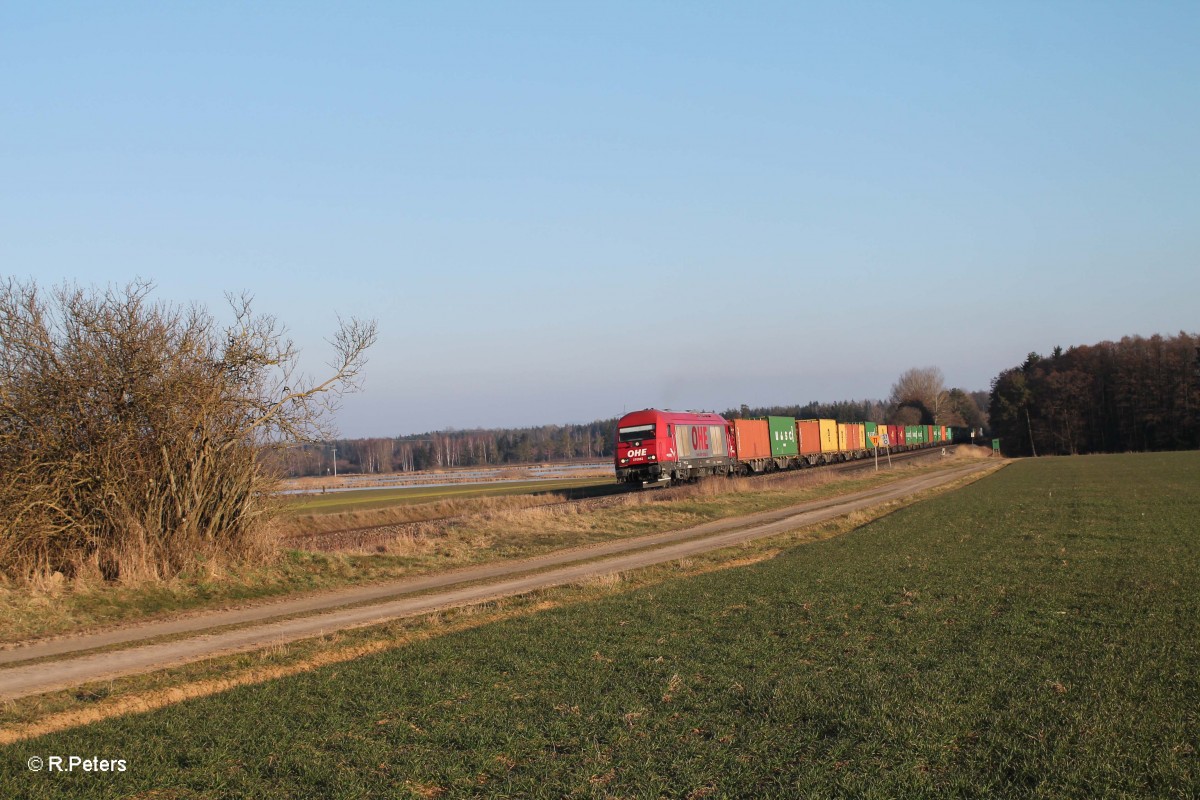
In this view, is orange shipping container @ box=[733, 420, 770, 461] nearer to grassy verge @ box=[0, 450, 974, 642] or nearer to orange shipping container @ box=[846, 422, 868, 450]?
grassy verge @ box=[0, 450, 974, 642]

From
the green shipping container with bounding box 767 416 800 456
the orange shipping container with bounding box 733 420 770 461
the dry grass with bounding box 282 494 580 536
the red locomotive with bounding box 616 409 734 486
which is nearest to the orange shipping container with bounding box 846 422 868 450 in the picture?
the green shipping container with bounding box 767 416 800 456

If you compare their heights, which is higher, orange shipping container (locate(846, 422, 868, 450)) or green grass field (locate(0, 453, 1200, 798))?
orange shipping container (locate(846, 422, 868, 450))

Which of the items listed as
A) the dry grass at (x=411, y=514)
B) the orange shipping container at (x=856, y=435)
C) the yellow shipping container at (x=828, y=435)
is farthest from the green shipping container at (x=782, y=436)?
the dry grass at (x=411, y=514)

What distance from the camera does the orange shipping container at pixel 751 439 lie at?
177ft

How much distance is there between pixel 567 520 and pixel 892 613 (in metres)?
18.2

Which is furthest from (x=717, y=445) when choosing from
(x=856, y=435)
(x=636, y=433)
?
(x=856, y=435)

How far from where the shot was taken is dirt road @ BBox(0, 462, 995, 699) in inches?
461

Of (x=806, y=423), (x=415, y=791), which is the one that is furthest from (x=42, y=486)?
(x=806, y=423)

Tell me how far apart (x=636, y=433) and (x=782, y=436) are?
21944 mm

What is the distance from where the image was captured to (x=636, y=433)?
1688 inches

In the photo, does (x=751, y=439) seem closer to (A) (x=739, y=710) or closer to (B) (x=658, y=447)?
(B) (x=658, y=447)

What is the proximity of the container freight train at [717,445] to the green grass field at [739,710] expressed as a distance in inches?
1099

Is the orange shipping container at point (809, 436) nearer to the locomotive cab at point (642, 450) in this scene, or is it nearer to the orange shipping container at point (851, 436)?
the orange shipping container at point (851, 436)

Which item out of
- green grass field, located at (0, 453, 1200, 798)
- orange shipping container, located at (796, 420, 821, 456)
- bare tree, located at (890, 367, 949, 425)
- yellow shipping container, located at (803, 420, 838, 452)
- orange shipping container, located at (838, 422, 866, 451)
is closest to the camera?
green grass field, located at (0, 453, 1200, 798)
